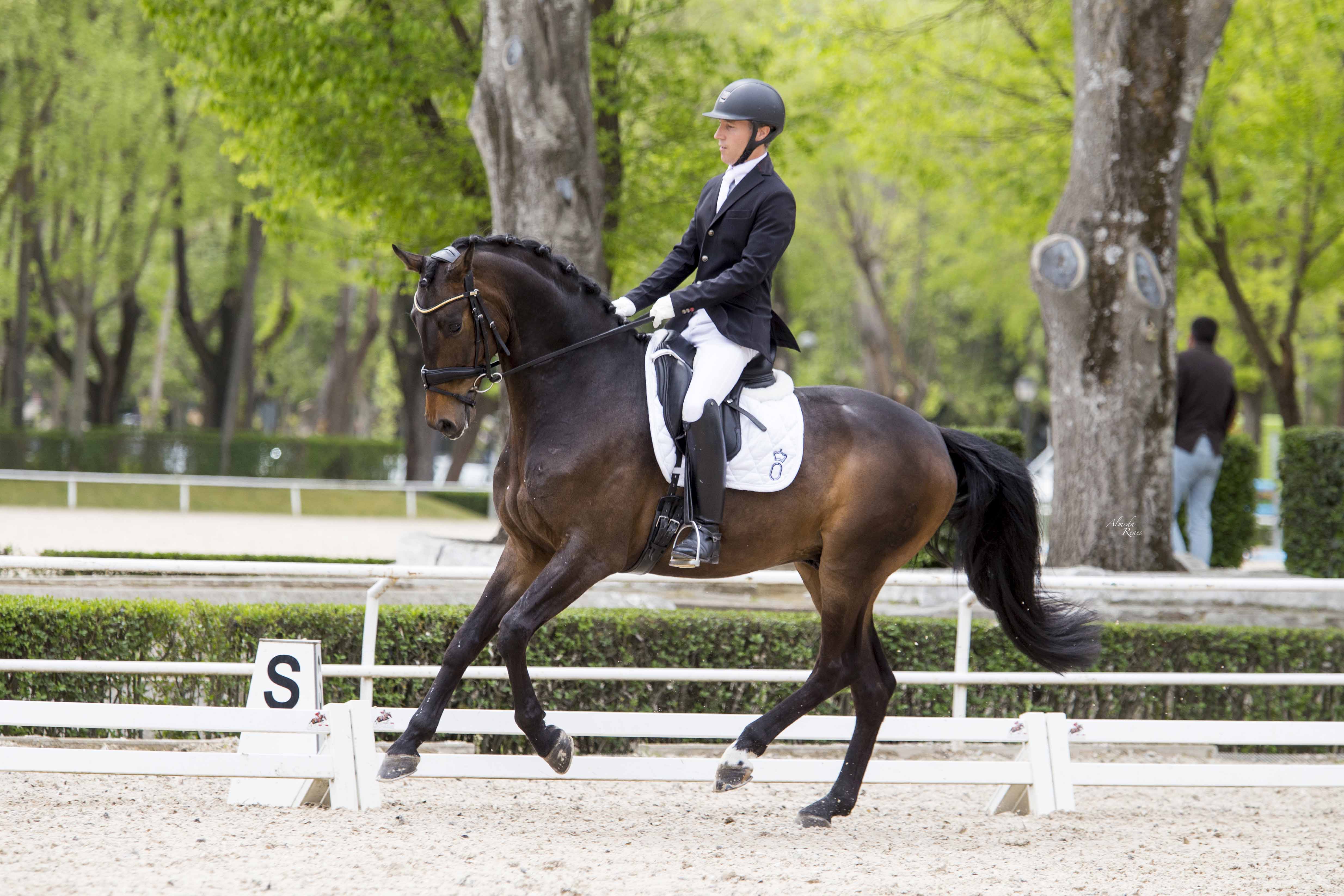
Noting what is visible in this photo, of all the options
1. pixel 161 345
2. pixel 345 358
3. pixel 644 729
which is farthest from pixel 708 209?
pixel 161 345

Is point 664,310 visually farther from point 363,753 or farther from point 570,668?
point 363,753

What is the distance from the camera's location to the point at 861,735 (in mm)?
5238

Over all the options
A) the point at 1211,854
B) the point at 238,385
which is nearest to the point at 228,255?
the point at 238,385

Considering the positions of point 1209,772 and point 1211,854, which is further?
point 1209,772

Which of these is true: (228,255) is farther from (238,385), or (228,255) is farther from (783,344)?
(783,344)

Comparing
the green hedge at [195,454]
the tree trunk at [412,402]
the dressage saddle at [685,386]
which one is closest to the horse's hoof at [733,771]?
the dressage saddle at [685,386]

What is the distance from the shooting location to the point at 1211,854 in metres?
4.90

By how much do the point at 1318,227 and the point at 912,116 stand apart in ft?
20.8

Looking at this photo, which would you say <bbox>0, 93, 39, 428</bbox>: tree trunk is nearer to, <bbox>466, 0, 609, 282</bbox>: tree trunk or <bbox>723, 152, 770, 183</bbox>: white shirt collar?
<bbox>466, 0, 609, 282</bbox>: tree trunk

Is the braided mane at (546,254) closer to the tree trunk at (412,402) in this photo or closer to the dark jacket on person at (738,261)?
the dark jacket on person at (738,261)

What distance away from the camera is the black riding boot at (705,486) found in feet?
15.7

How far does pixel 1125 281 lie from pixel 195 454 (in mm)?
22075

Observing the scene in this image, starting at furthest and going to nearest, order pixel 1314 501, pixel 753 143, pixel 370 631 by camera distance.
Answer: pixel 1314 501
pixel 370 631
pixel 753 143

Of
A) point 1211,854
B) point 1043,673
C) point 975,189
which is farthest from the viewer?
point 975,189
